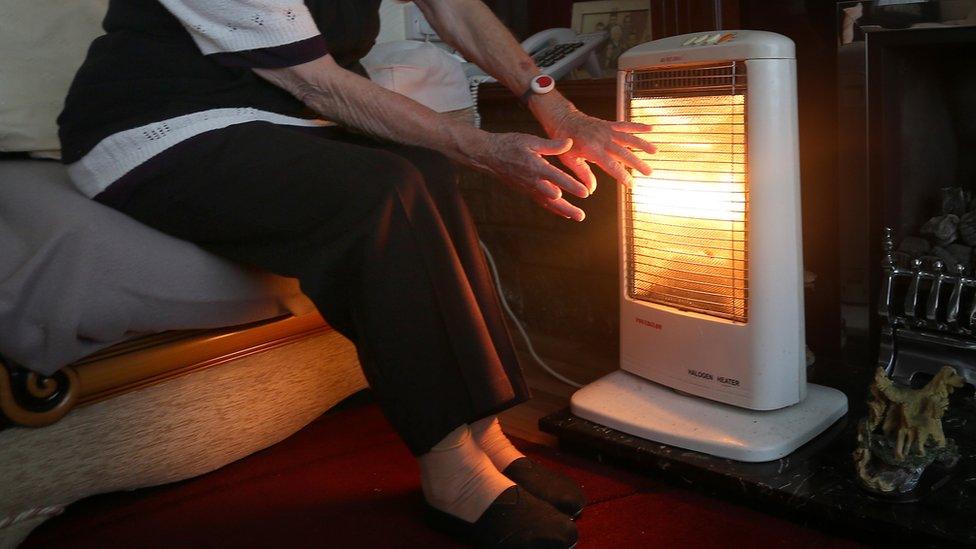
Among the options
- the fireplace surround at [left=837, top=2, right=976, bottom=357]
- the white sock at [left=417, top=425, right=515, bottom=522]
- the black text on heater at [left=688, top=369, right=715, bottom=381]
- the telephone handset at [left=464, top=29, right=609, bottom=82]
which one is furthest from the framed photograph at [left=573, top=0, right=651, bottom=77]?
the white sock at [left=417, top=425, right=515, bottom=522]

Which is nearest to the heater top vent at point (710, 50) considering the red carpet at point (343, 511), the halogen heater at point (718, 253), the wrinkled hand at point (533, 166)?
the halogen heater at point (718, 253)

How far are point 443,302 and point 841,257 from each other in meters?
0.81

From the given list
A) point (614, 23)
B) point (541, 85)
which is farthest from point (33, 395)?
point (614, 23)

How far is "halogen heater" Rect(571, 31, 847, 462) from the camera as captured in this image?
4.00 feet

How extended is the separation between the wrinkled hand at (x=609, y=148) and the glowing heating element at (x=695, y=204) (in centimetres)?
6

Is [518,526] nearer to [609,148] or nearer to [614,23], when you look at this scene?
[609,148]

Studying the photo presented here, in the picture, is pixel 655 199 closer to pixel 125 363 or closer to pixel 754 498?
pixel 754 498

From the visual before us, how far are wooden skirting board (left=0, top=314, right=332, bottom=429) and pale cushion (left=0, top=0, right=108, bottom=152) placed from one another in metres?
0.41

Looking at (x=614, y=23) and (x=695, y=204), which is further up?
(x=614, y=23)

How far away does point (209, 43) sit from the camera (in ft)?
4.05

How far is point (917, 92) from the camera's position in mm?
1520

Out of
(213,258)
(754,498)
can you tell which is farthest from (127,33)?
(754,498)

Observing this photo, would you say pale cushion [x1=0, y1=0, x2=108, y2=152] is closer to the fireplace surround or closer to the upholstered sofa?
the upholstered sofa

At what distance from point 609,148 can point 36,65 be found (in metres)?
0.91
